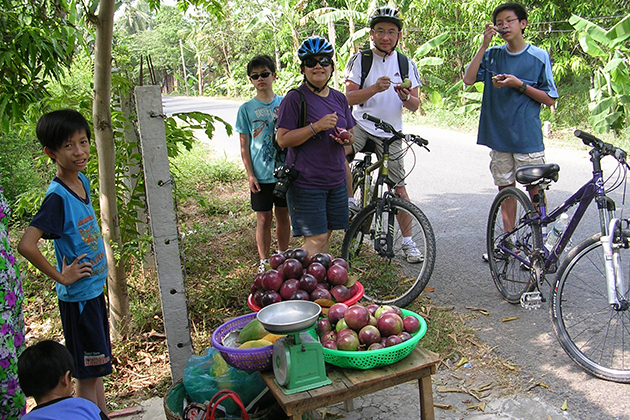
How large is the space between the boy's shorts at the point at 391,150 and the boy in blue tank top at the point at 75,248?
2959mm

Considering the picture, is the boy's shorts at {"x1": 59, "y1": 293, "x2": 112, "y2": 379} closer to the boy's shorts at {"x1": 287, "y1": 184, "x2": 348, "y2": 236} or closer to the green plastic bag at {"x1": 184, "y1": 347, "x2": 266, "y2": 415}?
the green plastic bag at {"x1": 184, "y1": 347, "x2": 266, "y2": 415}

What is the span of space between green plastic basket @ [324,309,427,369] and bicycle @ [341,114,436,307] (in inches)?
74.5

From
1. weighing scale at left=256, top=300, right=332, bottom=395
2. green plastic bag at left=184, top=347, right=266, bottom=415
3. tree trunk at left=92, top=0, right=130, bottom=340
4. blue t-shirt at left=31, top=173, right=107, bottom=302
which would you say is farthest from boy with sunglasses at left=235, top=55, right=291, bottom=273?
weighing scale at left=256, top=300, right=332, bottom=395

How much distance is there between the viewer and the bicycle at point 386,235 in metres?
4.36

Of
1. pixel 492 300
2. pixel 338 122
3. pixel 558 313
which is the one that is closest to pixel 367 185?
pixel 338 122

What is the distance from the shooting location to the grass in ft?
12.5

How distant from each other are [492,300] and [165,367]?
9.40ft

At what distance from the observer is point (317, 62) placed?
12.1 ft

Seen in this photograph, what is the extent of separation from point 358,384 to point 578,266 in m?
2.35

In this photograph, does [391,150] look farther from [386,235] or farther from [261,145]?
[261,145]

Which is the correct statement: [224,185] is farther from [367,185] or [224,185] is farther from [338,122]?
[338,122]

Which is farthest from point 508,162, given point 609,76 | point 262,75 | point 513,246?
point 609,76

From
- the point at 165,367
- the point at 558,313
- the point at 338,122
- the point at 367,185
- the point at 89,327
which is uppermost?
the point at 338,122

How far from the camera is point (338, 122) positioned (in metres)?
3.99
